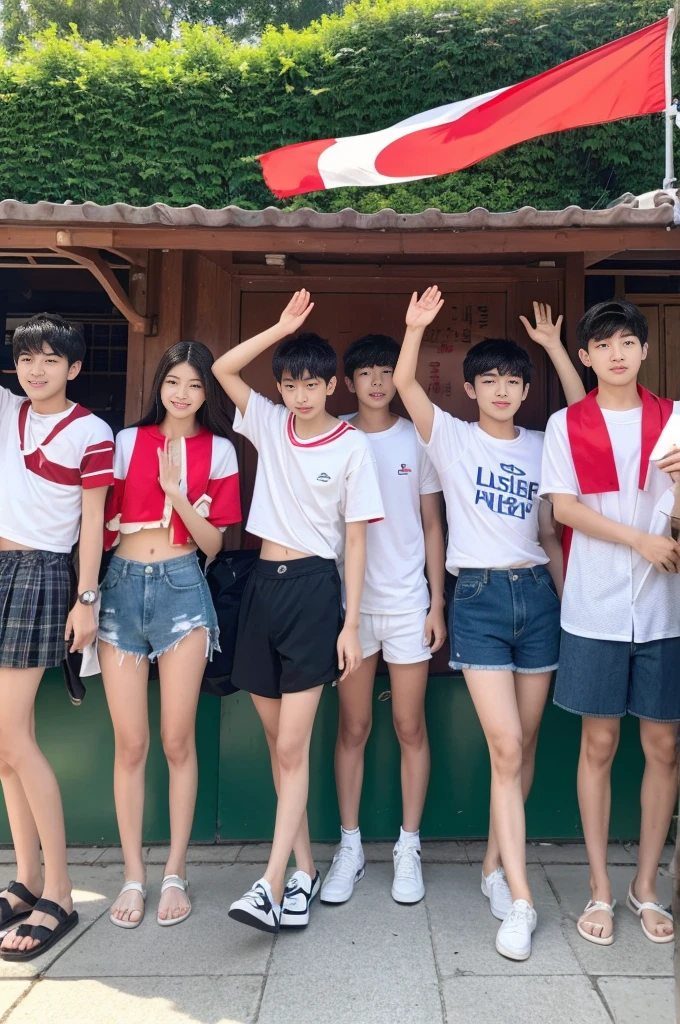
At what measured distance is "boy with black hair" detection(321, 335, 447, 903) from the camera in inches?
125

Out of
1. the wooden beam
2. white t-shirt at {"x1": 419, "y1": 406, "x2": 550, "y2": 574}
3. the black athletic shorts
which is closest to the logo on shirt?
white t-shirt at {"x1": 419, "y1": 406, "x2": 550, "y2": 574}

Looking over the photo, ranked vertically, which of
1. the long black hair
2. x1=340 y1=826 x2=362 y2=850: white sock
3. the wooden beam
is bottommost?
x1=340 y1=826 x2=362 y2=850: white sock

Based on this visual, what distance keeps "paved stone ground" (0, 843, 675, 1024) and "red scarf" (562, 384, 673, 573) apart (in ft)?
5.41

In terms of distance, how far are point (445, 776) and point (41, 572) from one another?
2.11 metres

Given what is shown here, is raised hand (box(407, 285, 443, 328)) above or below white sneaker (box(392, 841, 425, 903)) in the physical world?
above

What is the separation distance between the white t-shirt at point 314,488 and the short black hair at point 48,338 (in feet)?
2.74

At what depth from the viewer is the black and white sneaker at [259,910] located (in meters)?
2.60

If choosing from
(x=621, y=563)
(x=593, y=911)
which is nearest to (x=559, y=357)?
(x=621, y=563)

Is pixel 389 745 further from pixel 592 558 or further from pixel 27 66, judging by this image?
pixel 27 66

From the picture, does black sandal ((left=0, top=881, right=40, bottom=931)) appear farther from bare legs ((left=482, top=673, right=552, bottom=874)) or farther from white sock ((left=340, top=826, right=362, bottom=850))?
bare legs ((left=482, top=673, right=552, bottom=874))

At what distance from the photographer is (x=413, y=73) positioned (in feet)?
29.7

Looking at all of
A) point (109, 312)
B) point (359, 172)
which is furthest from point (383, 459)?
point (109, 312)

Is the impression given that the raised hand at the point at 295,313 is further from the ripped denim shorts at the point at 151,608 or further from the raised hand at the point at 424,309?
the ripped denim shorts at the point at 151,608

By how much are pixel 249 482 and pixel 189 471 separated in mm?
1259
